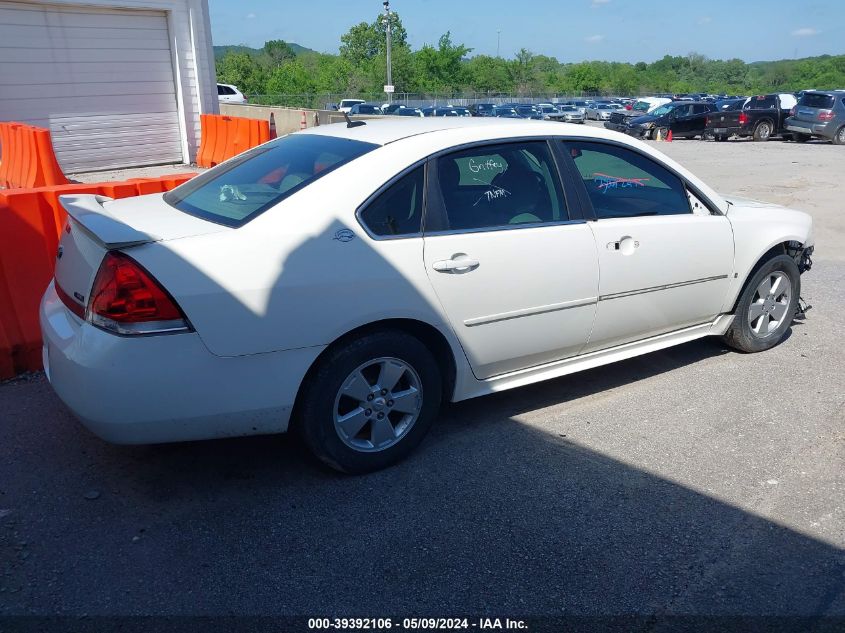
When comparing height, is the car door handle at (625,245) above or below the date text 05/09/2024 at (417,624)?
above

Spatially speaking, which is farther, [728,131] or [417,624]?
[728,131]

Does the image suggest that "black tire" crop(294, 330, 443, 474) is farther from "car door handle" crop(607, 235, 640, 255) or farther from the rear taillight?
"car door handle" crop(607, 235, 640, 255)

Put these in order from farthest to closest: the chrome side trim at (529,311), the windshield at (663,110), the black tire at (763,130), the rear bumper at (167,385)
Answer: the windshield at (663,110) < the black tire at (763,130) < the chrome side trim at (529,311) < the rear bumper at (167,385)

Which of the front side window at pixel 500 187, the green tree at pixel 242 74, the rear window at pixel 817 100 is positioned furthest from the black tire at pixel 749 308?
the green tree at pixel 242 74

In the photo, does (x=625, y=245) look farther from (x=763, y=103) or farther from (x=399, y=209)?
(x=763, y=103)

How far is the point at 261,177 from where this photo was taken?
154 inches

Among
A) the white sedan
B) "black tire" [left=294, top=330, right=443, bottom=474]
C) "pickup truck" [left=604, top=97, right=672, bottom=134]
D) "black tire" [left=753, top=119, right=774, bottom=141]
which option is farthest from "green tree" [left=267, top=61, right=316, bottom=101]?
"black tire" [left=294, top=330, right=443, bottom=474]

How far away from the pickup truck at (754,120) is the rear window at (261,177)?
2651cm

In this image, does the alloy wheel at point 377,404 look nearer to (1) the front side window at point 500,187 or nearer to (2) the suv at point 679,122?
(1) the front side window at point 500,187

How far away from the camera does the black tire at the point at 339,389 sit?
3412 millimetres

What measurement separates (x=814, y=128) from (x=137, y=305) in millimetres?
27623

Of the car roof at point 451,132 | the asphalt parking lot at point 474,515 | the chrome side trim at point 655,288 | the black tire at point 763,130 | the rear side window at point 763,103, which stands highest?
the car roof at point 451,132

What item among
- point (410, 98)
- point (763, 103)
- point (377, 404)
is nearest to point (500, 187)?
point (377, 404)

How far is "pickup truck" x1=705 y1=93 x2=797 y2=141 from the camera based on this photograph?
27.4 meters
